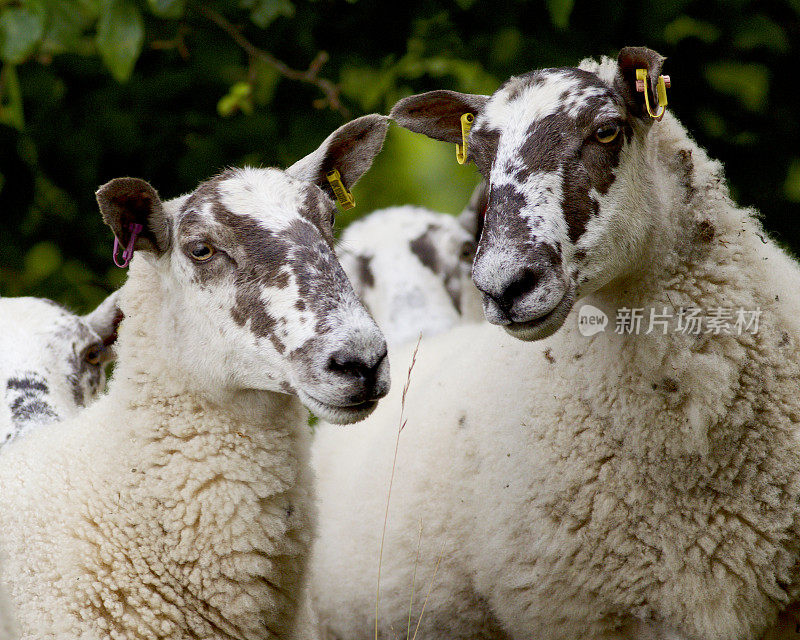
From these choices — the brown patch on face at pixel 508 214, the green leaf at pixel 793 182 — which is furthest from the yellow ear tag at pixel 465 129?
the green leaf at pixel 793 182

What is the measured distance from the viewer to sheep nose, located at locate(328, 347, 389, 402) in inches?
100

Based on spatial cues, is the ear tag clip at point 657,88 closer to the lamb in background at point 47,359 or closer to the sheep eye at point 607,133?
the sheep eye at point 607,133

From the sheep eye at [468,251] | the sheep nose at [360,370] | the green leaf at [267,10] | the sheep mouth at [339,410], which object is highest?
the green leaf at [267,10]

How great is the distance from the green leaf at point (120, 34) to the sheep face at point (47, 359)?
1.20 meters

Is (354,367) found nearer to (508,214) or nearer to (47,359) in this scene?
(508,214)

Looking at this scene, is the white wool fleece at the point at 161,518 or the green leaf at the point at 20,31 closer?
the white wool fleece at the point at 161,518

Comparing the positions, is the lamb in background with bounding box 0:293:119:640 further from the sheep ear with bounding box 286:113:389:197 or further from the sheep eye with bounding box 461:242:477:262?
the sheep eye with bounding box 461:242:477:262

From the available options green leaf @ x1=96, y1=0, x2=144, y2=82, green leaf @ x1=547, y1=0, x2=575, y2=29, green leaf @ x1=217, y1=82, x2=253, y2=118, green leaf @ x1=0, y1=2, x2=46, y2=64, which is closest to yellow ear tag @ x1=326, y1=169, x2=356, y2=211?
green leaf @ x1=96, y1=0, x2=144, y2=82

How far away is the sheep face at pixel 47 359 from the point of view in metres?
3.72

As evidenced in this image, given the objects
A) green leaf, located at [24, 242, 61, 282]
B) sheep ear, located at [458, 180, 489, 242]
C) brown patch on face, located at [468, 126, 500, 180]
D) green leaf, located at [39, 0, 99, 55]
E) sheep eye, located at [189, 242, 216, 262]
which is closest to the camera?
sheep eye, located at [189, 242, 216, 262]

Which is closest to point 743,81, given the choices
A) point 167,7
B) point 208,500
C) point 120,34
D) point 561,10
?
point 561,10

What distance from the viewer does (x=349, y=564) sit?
3826 millimetres

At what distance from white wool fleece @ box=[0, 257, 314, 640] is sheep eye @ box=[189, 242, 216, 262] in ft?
1.01

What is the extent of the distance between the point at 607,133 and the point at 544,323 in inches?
25.8
